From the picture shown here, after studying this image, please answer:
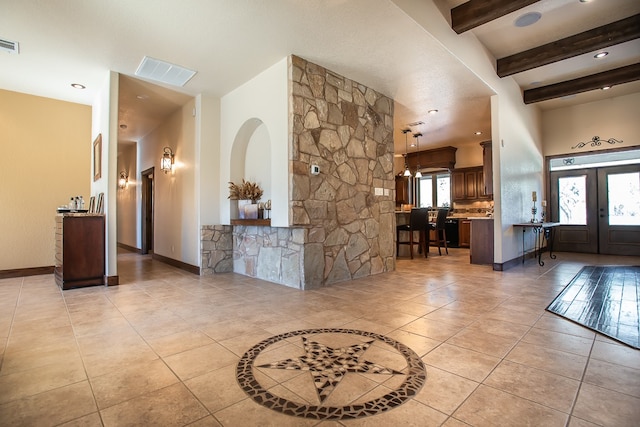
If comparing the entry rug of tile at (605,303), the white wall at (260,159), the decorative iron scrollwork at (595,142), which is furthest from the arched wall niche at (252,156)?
the decorative iron scrollwork at (595,142)

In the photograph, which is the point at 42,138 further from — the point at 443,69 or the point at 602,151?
the point at 602,151

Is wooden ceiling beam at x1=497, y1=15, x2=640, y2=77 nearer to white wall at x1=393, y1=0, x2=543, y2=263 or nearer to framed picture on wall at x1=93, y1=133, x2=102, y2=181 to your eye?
white wall at x1=393, y1=0, x2=543, y2=263

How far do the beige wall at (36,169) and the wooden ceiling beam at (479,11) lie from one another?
6.27 metres

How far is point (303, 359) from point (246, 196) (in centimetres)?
316

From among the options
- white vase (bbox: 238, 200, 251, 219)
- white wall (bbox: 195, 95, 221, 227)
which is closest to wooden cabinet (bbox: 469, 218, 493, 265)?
white vase (bbox: 238, 200, 251, 219)

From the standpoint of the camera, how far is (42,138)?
521 centimetres

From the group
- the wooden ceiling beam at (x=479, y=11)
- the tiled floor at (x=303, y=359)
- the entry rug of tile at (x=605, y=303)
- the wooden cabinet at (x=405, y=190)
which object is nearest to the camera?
the tiled floor at (x=303, y=359)

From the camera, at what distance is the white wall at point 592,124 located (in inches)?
254

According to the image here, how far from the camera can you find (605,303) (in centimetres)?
313

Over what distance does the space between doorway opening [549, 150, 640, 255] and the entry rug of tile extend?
286 cm

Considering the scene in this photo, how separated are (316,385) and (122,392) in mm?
1000

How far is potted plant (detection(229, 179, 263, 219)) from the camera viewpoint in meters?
4.57

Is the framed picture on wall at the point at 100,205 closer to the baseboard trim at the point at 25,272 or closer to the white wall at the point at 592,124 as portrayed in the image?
the baseboard trim at the point at 25,272

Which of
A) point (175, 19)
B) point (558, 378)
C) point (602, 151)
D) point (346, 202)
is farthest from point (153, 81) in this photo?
point (602, 151)
